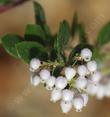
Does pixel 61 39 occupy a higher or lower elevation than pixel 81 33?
lower

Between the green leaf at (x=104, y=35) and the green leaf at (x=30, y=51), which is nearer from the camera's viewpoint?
the green leaf at (x=30, y=51)

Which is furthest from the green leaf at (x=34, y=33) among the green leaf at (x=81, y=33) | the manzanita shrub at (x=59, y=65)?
the green leaf at (x=81, y=33)

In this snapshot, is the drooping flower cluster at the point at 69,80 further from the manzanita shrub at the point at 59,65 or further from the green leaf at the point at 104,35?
the green leaf at the point at 104,35

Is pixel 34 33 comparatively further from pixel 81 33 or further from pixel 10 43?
pixel 81 33

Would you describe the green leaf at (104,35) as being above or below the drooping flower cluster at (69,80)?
above

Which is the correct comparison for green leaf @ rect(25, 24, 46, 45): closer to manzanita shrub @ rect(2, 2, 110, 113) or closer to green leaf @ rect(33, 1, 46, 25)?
manzanita shrub @ rect(2, 2, 110, 113)

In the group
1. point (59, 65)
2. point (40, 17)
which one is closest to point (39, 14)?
point (40, 17)

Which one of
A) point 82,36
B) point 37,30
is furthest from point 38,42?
point 82,36
